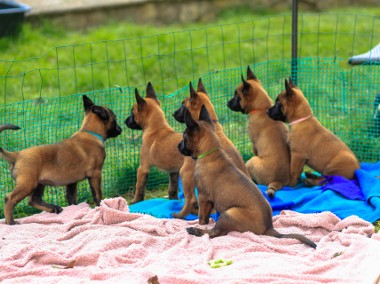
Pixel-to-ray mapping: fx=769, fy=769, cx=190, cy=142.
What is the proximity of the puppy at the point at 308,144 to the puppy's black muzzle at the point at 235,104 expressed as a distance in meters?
0.41

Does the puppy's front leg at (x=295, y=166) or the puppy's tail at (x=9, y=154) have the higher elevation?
the puppy's tail at (x=9, y=154)

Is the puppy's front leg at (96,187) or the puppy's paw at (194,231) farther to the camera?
the puppy's front leg at (96,187)

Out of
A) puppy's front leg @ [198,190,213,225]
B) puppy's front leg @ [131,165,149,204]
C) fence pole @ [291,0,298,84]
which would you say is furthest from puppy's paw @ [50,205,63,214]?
fence pole @ [291,0,298,84]

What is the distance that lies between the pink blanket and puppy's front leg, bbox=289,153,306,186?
109 centimetres

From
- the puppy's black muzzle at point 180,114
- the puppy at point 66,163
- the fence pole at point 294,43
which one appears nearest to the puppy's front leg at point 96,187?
the puppy at point 66,163

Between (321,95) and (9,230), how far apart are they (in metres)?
4.72

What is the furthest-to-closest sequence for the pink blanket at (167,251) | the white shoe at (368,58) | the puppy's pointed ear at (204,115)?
the white shoe at (368,58) < the puppy's pointed ear at (204,115) < the pink blanket at (167,251)

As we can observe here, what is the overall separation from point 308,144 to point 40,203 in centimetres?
305

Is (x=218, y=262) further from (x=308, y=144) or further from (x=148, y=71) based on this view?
(x=148, y=71)

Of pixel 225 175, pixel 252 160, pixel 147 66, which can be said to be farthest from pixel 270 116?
pixel 147 66

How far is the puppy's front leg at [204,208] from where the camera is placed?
732 centimetres

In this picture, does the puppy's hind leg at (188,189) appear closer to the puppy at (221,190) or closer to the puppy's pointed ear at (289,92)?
the puppy at (221,190)

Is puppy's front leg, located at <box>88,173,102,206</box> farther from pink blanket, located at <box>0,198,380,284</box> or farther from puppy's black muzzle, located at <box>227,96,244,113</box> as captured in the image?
puppy's black muzzle, located at <box>227,96,244,113</box>

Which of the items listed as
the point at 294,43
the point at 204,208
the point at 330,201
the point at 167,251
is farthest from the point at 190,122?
the point at 294,43
